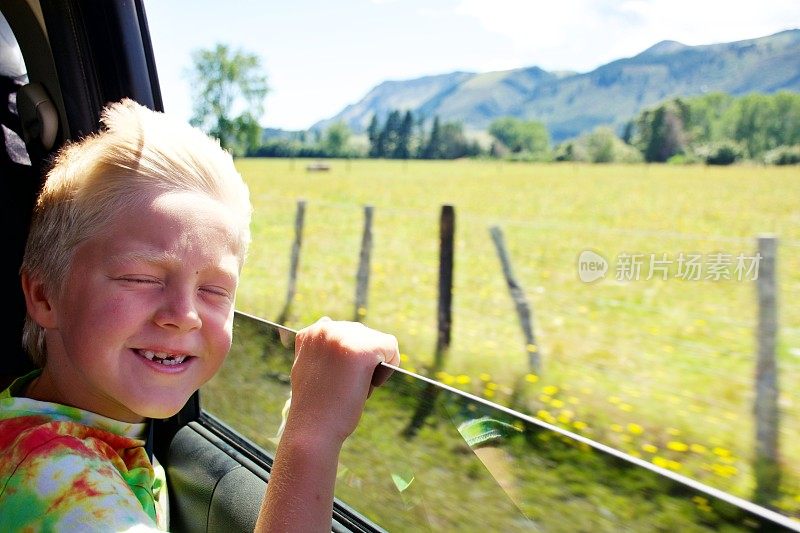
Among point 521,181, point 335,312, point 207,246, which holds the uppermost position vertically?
point 207,246

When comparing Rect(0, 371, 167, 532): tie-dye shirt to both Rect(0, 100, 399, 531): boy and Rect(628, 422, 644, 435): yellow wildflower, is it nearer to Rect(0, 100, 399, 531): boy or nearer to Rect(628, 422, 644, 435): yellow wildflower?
Rect(0, 100, 399, 531): boy

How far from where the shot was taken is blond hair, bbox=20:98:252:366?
115 cm

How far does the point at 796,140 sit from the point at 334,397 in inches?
171

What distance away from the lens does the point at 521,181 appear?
28422mm

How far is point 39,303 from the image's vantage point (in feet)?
4.04

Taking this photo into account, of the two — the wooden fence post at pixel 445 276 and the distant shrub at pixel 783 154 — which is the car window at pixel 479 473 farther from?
the distant shrub at pixel 783 154

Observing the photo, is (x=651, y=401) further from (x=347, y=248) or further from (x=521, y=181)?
(x=521, y=181)

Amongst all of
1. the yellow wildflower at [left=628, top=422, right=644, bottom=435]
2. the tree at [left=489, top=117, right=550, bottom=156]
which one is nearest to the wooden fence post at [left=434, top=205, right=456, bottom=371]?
the yellow wildflower at [left=628, top=422, right=644, bottom=435]

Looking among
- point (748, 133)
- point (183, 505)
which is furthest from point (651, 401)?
point (183, 505)

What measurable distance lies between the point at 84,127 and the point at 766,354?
3.25 m

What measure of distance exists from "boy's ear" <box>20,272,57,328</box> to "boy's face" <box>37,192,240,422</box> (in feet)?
0.11

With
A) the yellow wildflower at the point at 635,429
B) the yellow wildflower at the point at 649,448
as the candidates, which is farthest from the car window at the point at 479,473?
the yellow wildflower at the point at 635,429

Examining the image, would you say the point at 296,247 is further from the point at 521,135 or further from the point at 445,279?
the point at 521,135

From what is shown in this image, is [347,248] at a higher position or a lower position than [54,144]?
lower
